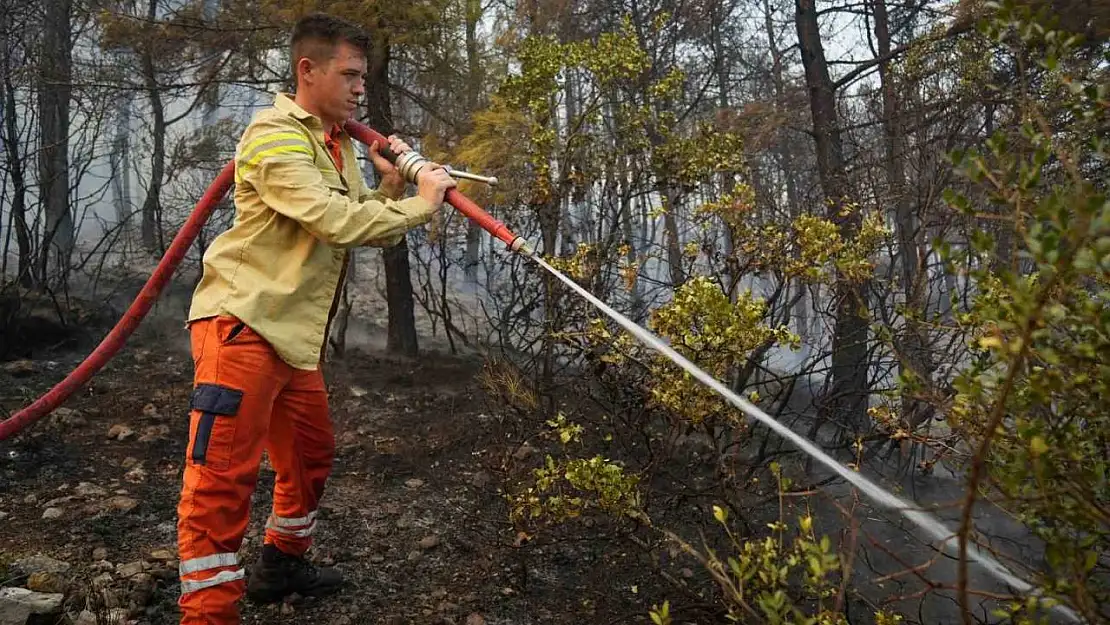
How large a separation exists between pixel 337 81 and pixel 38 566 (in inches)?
82.3

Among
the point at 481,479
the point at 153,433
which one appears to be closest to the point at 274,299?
the point at 481,479

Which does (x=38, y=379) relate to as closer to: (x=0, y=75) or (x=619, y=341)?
A: (x=0, y=75)

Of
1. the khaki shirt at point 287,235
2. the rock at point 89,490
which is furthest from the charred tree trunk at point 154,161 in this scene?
the khaki shirt at point 287,235

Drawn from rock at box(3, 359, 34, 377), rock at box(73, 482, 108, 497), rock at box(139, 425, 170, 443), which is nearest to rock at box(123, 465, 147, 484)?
rock at box(73, 482, 108, 497)

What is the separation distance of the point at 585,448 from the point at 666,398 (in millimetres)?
2171

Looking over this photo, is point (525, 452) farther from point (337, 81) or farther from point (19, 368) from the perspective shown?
point (19, 368)

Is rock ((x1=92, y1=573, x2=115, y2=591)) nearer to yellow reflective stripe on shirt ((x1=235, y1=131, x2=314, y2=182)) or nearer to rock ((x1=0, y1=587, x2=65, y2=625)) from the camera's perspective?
rock ((x1=0, y1=587, x2=65, y2=625))

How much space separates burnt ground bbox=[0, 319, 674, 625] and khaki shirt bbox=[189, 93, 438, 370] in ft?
3.83

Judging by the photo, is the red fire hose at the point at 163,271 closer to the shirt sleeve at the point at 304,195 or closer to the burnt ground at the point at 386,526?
the shirt sleeve at the point at 304,195

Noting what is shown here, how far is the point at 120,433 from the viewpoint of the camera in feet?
15.7

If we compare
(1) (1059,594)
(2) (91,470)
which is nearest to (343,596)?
(2) (91,470)

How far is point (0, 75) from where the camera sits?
6090 mm

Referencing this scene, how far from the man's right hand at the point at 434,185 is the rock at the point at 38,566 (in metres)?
1.92

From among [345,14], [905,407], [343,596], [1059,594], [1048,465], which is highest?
[345,14]
